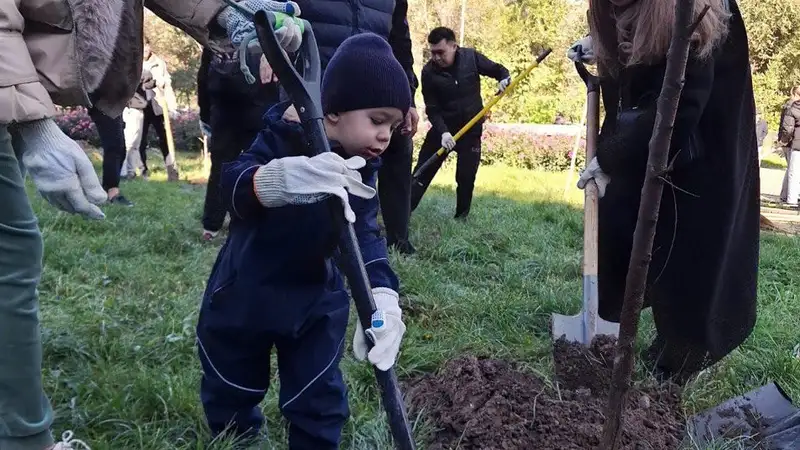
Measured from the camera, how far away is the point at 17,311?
166cm

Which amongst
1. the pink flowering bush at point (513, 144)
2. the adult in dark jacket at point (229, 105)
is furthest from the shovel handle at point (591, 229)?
the pink flowering bush at point (513, 144)

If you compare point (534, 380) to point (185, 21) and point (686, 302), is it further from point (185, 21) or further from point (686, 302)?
point (185, 21)

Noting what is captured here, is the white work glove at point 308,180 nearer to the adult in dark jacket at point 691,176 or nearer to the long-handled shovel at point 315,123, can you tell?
the long-handled shovel at point 315,123

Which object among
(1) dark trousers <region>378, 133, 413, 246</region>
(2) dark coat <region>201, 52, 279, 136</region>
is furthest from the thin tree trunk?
(2) dark coat <region>201, 52, 279, 136</region>

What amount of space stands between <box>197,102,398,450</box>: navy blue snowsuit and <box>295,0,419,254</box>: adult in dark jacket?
75 centimetres

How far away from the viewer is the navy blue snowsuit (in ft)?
5.94

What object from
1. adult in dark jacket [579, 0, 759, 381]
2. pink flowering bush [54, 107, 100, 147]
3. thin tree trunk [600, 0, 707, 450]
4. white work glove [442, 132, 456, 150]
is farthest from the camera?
pink flowering bush [54, 107, 100, 147]

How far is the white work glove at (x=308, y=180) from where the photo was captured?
5.07 feet

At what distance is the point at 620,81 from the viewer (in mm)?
2746

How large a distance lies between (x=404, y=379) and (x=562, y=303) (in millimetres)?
1163

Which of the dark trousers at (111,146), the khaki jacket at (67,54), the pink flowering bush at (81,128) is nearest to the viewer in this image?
the khaki jacket at (67,54)

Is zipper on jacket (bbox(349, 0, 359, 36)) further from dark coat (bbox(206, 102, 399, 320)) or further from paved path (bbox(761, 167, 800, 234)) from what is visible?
paved path (bbox(761, 167, 800, 234))

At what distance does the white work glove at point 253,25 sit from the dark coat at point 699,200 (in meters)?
1.32

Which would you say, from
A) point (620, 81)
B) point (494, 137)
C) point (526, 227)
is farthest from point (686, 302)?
point (494, 137)
